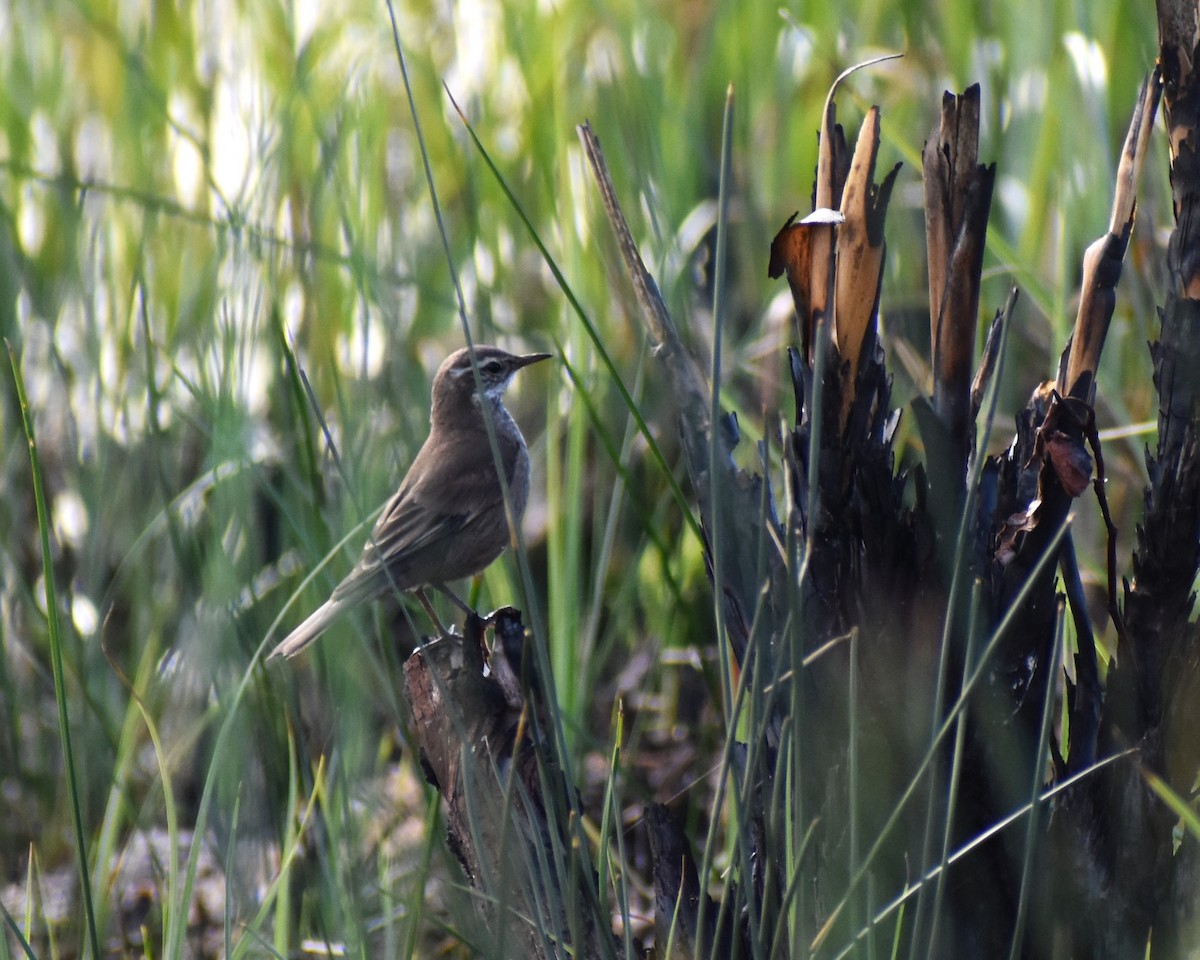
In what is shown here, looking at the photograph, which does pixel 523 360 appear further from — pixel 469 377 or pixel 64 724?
pixel 64 724

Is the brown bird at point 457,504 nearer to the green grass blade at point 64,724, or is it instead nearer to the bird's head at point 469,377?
the bird's head at point 469,377

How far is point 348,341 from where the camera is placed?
3.19 meters

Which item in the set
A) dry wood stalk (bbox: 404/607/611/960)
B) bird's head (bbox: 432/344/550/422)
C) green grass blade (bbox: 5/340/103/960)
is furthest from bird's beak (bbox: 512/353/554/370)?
green grass blade (bbox: 5/340/103/960)

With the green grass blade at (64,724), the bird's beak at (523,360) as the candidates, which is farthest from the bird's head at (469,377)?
the green grass blade at (64,724)

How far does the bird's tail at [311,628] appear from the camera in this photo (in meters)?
2.23

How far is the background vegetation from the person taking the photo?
2.19m

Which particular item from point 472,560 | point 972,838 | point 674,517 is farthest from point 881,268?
point 674,517

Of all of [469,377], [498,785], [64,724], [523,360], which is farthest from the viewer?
[469,377]

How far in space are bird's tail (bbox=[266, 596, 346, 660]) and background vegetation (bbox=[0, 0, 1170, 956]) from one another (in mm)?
57

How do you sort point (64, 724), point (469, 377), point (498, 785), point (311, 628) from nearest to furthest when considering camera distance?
point (64, 724) < point (498, 785) < point (311, 628) < point (469, 377)

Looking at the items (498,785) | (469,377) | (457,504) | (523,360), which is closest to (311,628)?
(498,785)

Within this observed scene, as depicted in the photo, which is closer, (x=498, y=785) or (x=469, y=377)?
(x=498, y=785)

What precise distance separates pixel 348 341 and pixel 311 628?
1018 millimetres

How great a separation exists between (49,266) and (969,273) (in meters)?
3.28
